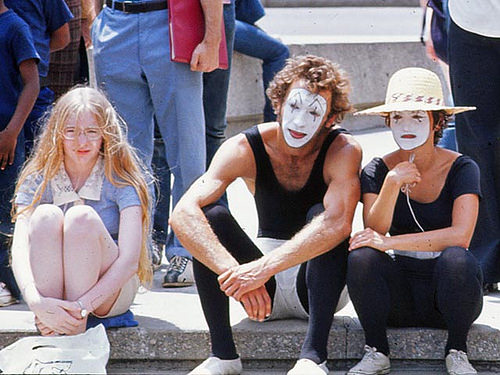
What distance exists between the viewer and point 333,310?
3.71 meters

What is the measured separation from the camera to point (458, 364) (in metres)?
3.70

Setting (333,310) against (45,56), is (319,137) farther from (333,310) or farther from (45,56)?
(45,56)

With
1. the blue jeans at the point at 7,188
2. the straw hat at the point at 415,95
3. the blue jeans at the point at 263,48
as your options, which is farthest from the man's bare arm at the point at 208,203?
the blue jeans at the point at 263,48

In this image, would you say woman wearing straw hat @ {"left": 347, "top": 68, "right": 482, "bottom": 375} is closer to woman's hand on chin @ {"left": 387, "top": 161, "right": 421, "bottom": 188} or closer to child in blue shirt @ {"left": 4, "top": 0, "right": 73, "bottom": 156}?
woman's hand on chin @ {"left": 387, "top": 161, "right": 421, "bottom": 188}

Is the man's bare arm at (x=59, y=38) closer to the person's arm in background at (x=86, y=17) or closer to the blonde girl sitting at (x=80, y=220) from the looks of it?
the person's arm in background at (x=86, y=17)

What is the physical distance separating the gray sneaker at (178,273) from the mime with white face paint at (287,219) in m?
0.50

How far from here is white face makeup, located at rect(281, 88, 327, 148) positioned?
3932 millimetres

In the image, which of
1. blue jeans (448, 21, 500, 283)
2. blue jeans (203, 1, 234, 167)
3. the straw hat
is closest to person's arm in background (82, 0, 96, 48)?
blue jeans (203, 1, 234, 167)

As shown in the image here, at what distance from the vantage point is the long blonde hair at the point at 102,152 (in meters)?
3.88

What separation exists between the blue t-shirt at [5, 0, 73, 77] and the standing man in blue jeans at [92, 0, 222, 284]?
33 cm

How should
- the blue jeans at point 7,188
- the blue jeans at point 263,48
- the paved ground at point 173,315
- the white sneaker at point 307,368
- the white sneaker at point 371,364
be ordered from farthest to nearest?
1. the blue jeans at point 263,48
2. the blue jeans at point 7,188
3. the paved ground at point 173,315
4. the white sneaker at point 371,364
5. the white sneaker at point 307,368

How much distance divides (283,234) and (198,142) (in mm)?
606

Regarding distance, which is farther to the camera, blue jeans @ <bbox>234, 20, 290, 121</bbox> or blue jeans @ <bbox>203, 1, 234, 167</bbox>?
blue jeans @ <bbox>234, 20, 290, 121</bbox>

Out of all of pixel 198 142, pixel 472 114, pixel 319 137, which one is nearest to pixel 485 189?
pixel 472 114
